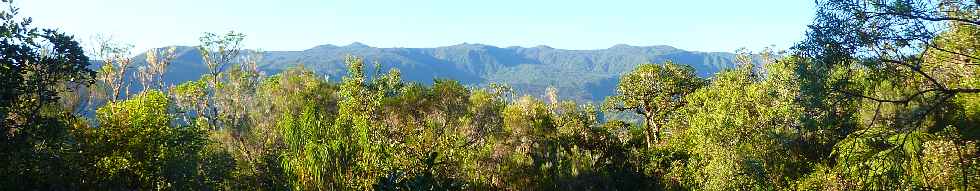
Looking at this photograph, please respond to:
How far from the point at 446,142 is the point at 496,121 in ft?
10.8

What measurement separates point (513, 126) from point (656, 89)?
44.4ft

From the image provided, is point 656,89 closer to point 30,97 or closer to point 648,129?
point 648,129

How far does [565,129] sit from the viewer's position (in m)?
39.1

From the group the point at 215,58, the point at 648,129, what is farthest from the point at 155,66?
the point at 648,129

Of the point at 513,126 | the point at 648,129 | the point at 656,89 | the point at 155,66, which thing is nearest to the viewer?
the point at 513,126

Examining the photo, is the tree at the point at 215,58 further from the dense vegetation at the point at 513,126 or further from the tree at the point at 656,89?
the tree at the point at 656,89

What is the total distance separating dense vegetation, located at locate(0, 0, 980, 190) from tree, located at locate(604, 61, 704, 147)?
108mm

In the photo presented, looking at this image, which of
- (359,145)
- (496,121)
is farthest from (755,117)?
(359,145)

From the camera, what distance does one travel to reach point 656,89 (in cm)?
4134

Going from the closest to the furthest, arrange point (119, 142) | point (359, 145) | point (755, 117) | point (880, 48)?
point (880, 48), point (359, 145), point (119, 142), point (755, 117)

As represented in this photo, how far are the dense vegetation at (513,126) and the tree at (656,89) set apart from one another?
0.11 m

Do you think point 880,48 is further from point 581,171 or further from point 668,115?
point 668,115

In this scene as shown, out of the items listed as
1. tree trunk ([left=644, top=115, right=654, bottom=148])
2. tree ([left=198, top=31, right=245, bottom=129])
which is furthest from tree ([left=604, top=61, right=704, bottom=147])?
tree ([left=198, top=31, right=245, bottom=129])

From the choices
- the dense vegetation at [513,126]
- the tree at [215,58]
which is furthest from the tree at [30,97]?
the tree at [215,58]
